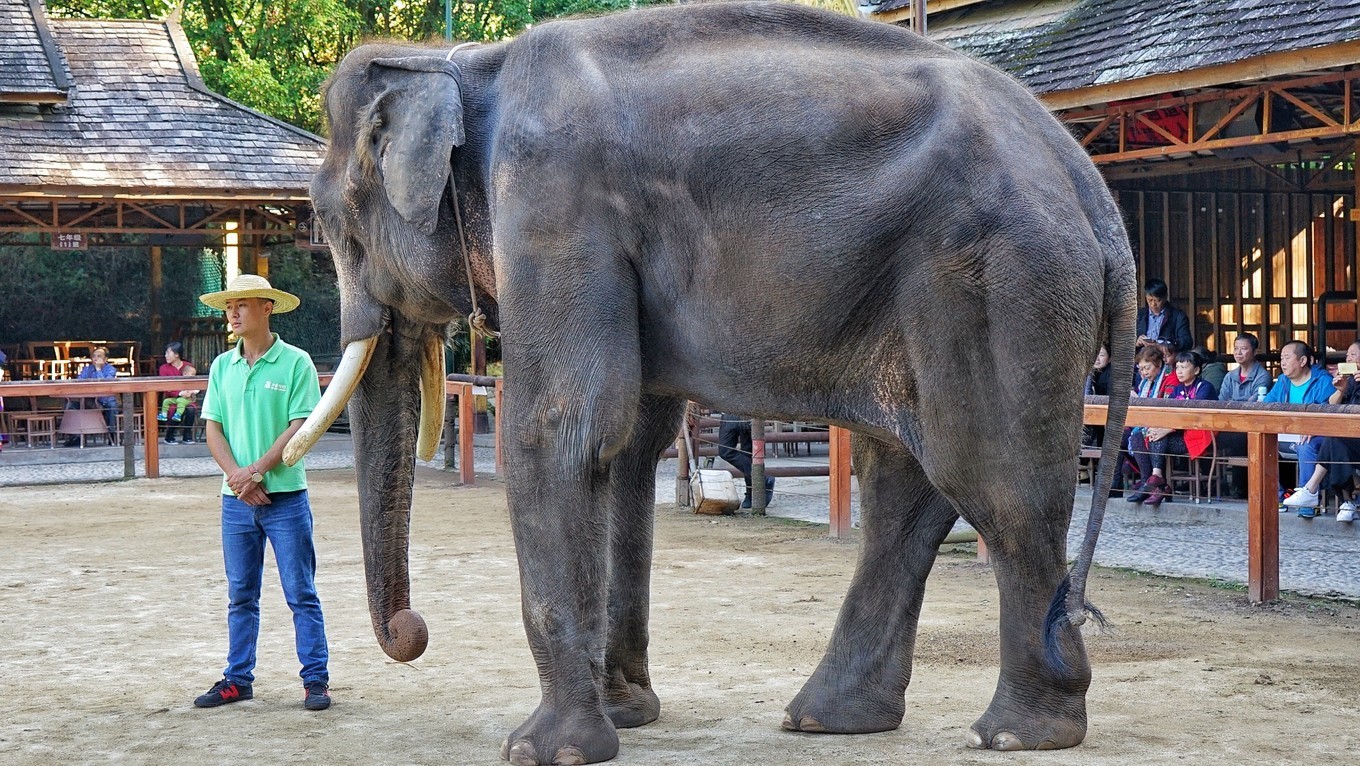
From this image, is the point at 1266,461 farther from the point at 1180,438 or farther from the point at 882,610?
the point at 1180,438

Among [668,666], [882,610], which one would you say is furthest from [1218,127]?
[882,610]

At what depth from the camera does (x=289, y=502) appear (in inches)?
224

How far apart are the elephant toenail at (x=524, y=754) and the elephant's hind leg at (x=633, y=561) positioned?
0.60 m

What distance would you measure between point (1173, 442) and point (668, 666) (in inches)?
Result: 238

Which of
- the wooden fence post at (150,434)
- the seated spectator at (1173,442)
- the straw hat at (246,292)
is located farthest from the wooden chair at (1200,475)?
the wooden fence post at (150,434)

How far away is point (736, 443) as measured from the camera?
12.2 m

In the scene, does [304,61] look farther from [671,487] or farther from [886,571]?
[886,571]

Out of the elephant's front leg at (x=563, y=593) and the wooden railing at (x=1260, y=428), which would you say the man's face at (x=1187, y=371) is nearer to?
the wooden railing at (x=1260, y=428)

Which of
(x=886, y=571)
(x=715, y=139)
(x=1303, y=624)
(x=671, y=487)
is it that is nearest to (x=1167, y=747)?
(x=886, y=571)

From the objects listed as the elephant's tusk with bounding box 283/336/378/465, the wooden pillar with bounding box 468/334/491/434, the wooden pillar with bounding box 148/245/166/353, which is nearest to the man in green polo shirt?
the elephant's tusk with bounding box 283/336/378/465

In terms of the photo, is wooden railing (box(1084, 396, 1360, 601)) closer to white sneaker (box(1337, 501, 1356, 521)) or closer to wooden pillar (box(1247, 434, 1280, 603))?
wooden pillar (box(1247, 434, 1280, 603))

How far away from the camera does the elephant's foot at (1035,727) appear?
4449 mm

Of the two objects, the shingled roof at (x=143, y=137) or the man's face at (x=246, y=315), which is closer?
the man's face at (x=246, y=315)

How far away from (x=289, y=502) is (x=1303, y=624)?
4221mm
